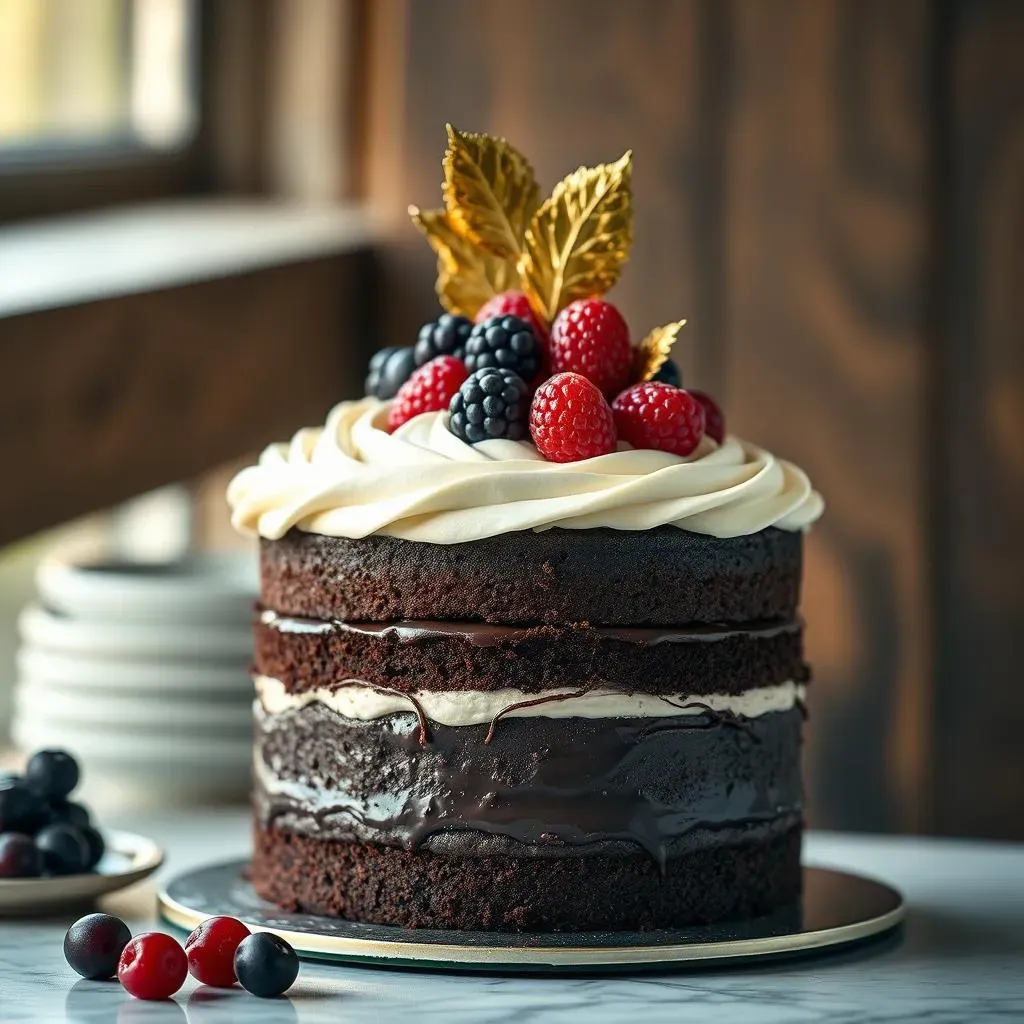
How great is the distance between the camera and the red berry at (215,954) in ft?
4.89

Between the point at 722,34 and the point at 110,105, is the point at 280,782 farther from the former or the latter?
the point at 110,105

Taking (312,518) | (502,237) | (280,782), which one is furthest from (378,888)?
(502,237)

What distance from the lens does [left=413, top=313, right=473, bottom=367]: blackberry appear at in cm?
180

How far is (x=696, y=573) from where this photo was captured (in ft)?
5.42

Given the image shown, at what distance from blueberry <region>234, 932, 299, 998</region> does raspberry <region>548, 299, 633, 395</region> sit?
23.0 inches

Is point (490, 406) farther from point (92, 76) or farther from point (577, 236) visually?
point (92, 76)

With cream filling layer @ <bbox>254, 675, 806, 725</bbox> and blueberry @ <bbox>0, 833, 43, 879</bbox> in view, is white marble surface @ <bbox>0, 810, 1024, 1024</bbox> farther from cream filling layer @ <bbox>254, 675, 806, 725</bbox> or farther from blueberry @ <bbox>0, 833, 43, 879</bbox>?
cream filling layer @ <bbox>254, 675, 806, 725</bbox>

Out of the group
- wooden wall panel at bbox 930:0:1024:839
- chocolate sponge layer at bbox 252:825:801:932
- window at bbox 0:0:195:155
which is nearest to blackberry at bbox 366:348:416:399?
chocolate sponge layer at bbox 252:825:801:932

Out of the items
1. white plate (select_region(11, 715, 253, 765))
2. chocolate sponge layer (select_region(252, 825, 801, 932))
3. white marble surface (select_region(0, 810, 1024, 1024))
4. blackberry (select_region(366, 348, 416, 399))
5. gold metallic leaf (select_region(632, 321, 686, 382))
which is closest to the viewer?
white marble surface (select_region(0, 810, 1024, 1024))

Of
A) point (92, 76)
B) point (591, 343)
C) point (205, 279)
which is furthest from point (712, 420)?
point (92, 76)

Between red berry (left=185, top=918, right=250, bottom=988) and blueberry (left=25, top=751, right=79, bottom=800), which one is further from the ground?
blueberry (left=25, top=751, right=79, bottom=800)

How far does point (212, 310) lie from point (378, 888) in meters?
1.27

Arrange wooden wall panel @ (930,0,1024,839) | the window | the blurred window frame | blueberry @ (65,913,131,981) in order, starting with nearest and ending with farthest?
blueberry @ (65,913,131,981) → the blurred window frame → wooden wall panel @ (930,0,1024,839) → the window

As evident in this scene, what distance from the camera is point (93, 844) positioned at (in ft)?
6.25
